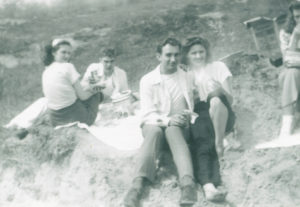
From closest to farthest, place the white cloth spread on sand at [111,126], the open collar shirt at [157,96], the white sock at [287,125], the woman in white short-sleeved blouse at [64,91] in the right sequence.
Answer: the open collar shirt at [157,96] < the white sock at [287,125] < the white cloth spread on sand at [111,126] < the woman in white short-sleeved blouse at [64,91]

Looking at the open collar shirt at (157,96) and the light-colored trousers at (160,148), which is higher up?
the open collar shirt at (157,96)

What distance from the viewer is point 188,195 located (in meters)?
2.54

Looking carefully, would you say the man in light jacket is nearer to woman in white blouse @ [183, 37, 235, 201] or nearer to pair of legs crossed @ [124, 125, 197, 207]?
pair of legs crossed @ [124, 125, 197, 207]

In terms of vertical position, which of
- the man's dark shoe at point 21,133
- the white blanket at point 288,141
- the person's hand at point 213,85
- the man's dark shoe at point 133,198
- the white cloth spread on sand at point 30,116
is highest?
the person's hand at point 213,85

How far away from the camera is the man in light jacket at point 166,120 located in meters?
2.64

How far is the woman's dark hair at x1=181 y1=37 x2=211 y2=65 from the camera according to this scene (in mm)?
3469

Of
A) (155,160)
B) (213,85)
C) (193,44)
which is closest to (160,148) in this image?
(155,160)

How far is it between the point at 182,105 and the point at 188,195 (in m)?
0.89

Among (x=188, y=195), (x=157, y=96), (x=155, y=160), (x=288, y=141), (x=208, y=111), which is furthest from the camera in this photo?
(x=288, y=141)

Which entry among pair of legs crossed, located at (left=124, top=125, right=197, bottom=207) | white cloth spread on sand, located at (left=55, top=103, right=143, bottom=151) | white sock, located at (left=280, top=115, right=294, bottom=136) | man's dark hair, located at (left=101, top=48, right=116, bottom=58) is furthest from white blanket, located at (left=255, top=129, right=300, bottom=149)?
man's dark hair, located at (left=101, top=48, right=116, bottom=58)

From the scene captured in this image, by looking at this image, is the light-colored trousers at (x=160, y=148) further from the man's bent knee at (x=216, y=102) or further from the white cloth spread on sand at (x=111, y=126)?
the white cloth spread on sand at (x=111, y=126)

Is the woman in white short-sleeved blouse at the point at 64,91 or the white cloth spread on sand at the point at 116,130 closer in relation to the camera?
the white cloth spread on sand at the point at 116,130

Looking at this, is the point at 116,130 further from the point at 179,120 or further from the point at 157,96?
the point at 179,120

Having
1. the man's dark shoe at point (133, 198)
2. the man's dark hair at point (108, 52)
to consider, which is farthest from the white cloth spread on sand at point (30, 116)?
the man's dark shoe at point (133, 198)
